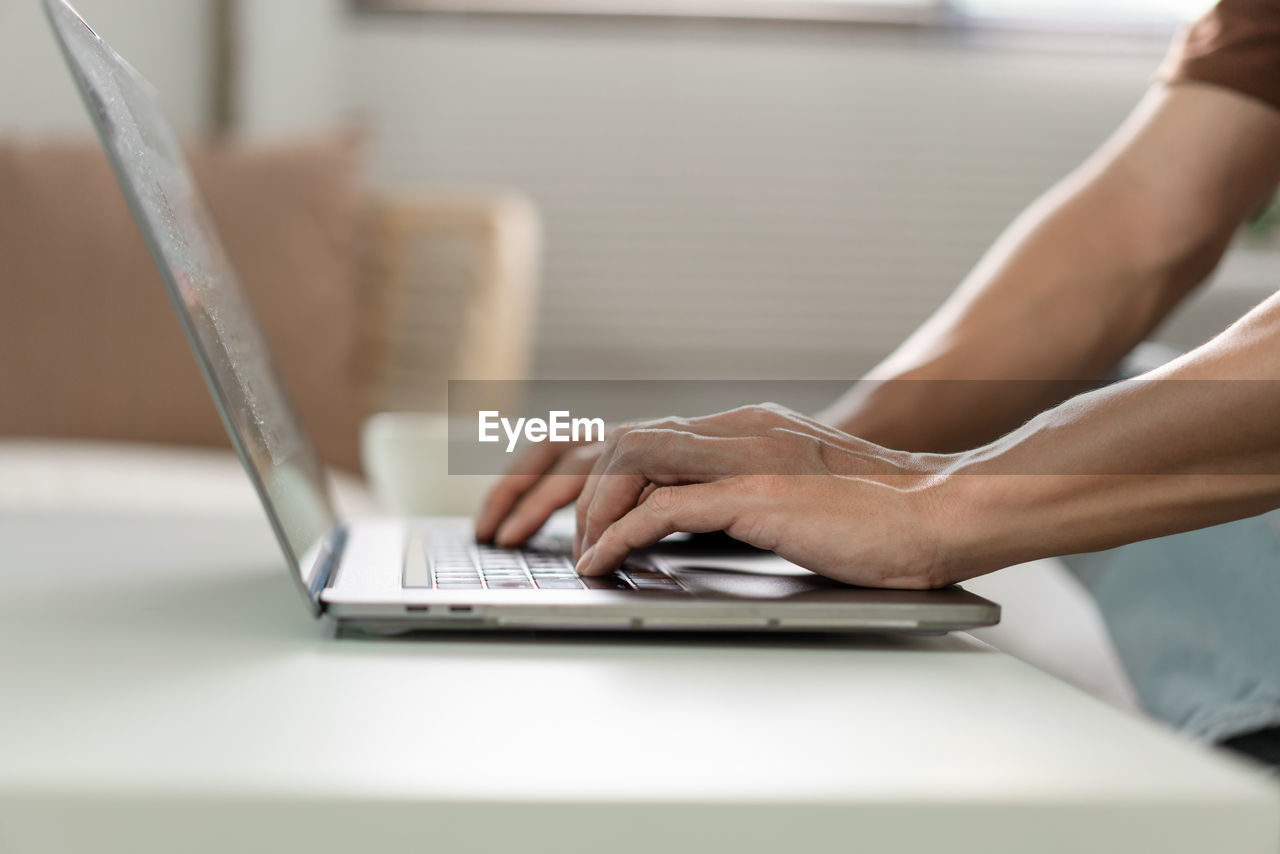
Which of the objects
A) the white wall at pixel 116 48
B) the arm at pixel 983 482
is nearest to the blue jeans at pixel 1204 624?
the arm at pixel 983 482

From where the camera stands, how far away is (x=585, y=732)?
32cm

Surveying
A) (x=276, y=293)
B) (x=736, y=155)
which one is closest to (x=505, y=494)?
(x=276, y=293)

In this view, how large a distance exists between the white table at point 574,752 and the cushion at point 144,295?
134 centimetres

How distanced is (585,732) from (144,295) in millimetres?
1585

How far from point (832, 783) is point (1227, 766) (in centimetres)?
11

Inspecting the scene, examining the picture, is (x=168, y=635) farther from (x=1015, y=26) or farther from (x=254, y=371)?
(x=1015, y=26)

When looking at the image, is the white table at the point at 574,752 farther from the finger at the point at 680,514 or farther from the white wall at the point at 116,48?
the white wall at the point at 116,48

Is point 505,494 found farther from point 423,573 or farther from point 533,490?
point 423,573

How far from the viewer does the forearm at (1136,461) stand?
48cm

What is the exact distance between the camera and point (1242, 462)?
1.64ft

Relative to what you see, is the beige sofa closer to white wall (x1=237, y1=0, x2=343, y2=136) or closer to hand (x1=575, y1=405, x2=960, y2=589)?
white wall (x1=237, y1=0, x2=343, y2=136)

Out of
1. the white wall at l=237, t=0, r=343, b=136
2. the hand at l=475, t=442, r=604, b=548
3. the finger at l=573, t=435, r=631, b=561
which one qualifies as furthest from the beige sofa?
the finger at l=573, t=435, r=631, b=561

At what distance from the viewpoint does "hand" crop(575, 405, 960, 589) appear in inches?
18.1

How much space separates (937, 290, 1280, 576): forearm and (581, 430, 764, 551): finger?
9 centimetres
